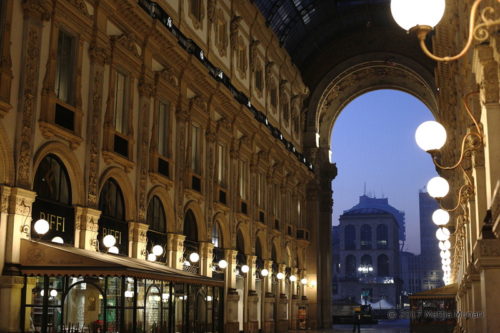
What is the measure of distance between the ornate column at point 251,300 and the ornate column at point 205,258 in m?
6.15

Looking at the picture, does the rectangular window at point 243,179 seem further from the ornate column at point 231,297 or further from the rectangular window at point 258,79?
the rectangular window at point 258,79

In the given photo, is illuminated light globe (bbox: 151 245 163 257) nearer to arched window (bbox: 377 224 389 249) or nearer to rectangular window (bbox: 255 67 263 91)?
rectangular window (bbox: 255 67 263 91)

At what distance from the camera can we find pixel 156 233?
24.1 meters

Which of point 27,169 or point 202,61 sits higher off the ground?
point 202,61

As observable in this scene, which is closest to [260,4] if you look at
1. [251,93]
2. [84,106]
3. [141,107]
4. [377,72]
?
[251,93]

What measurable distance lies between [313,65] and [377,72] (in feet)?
16.6

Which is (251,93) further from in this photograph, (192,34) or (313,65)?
(313,65)

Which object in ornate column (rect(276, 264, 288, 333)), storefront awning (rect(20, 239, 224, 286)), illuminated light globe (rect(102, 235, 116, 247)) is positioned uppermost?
illuminated light globe (rect(102, 235, 116, 247))

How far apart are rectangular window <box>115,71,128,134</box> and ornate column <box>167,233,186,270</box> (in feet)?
15.2

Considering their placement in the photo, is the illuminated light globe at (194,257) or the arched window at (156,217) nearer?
the arched window at (156,217)

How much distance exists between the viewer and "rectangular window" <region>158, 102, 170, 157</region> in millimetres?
25109

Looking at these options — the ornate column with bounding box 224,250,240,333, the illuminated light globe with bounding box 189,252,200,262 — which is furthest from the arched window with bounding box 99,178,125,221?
the ornate column with bounding box 224,250,240,333

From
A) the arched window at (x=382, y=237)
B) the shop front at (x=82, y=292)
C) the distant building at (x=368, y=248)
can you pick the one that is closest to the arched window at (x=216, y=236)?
the shop front at (x=82, y=292)

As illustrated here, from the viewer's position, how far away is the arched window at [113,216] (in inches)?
808
